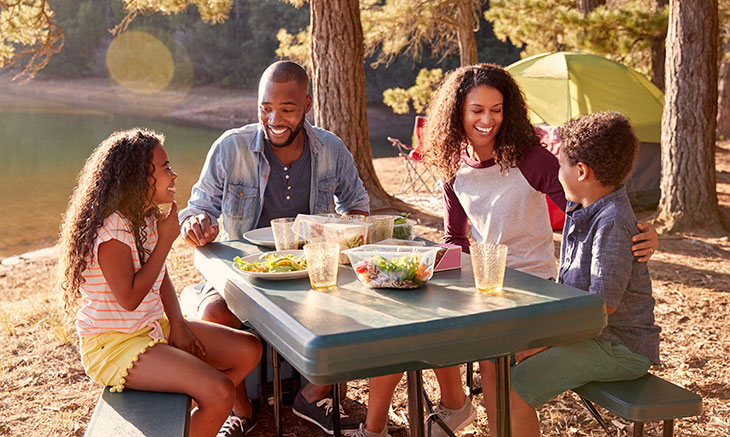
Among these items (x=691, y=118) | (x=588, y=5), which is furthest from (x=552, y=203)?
(x=588, y=5)

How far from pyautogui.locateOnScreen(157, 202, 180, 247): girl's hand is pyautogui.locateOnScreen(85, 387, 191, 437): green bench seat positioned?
1.47ft

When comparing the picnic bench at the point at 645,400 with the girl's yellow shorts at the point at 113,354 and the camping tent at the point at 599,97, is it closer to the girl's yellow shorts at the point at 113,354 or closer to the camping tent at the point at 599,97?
the girl's yellow shorts at the point at 113,354

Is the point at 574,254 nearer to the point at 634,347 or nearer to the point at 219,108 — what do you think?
the point at 634,347

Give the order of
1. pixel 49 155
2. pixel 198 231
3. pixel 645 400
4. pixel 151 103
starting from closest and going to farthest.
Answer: pixel 645 400 < pixel 198 231 < pixel 49 155 < pixel 151 103

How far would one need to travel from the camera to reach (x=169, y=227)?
6.81ft

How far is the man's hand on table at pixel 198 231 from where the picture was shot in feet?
7.71

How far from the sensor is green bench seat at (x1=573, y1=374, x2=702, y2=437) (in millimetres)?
1720

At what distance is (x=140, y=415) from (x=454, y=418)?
118 centimetres

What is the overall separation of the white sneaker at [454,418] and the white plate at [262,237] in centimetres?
88

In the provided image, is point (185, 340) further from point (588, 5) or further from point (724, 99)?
point (724, 99)

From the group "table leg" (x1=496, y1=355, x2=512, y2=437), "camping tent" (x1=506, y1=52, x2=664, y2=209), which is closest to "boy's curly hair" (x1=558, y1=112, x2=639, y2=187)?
"table leg" (x1=496, y1=355, x2=512, y2=437)

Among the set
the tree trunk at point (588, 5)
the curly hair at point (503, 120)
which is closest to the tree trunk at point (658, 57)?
the tree trunk at point (588, 5)

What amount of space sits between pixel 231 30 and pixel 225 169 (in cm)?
3605

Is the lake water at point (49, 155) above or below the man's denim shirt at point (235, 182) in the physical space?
below
